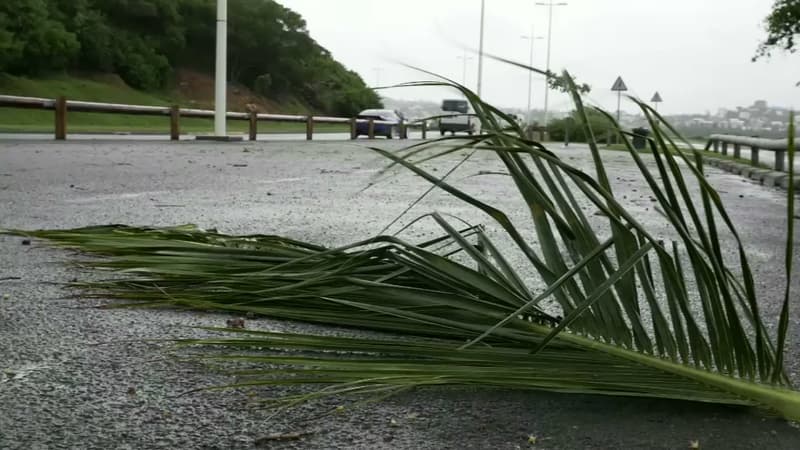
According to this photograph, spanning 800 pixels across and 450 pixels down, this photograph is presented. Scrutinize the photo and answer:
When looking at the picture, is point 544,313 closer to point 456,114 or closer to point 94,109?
point 456,114

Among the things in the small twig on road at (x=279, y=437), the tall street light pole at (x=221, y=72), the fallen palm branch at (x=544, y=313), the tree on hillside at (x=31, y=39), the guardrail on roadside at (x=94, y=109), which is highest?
the tree on hillside at (x=31, y=39)

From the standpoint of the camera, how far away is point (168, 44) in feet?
183

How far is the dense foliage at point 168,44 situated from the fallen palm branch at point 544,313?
37.7m

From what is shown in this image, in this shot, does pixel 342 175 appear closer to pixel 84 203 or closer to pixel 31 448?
pixel 84 203

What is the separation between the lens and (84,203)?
5469 millimetres

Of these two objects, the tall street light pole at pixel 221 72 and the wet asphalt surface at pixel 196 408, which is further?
the tall street light pole at pixel 221 72

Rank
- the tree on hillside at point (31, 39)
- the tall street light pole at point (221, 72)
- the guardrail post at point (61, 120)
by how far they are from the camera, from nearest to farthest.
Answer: the guardrail post at point (61, 120)
the tall street light pole at point (221, 72)
the tree on hillside at point (31, 39)

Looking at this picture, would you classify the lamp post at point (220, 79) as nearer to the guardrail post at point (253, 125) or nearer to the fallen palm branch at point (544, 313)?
the guardrail post at point (253, 125)

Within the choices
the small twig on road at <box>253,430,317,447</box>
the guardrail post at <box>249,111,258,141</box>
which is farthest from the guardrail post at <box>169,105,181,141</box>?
the small twig on road at <box>253,430,317,447</box>

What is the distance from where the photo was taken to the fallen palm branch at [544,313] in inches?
62.3

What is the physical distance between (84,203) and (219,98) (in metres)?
13.3

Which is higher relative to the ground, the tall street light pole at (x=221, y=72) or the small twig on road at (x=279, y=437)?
the tall street light pole at (x=221, y=72)

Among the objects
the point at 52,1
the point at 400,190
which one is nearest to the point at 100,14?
the point at 52,1

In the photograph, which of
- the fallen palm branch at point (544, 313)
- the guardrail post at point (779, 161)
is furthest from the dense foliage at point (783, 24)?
the fallen palm branch at point (544, 313)
